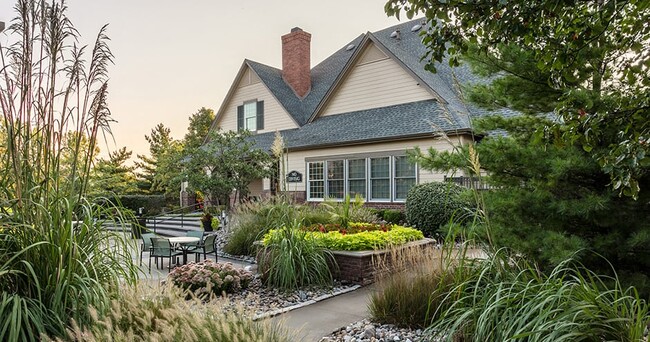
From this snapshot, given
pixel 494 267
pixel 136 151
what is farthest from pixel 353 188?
pixel 136 151

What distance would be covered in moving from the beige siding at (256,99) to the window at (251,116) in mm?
253

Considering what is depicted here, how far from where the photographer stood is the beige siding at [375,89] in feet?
53.8

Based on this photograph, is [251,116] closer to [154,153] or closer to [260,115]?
[260,115]

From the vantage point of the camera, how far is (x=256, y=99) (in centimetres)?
2219

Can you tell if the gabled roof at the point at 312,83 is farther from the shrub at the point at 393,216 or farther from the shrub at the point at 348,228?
the shrub at the point at 348,228

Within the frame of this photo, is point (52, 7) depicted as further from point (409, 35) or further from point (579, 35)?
point (409, 35)

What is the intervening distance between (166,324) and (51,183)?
166 cm

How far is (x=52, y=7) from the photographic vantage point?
3.17 m

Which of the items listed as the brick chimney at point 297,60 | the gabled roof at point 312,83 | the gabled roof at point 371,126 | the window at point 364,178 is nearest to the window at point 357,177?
the window at point 364,178

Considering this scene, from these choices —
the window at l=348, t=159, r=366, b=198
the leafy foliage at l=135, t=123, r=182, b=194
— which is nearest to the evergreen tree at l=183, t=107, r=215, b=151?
the leafy foliage at l=135, t=123, r=182, b=194

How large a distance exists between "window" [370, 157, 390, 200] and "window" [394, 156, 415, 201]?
0.40 m

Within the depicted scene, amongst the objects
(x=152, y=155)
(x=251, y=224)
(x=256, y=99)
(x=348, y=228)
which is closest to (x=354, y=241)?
(x=348, y=228)

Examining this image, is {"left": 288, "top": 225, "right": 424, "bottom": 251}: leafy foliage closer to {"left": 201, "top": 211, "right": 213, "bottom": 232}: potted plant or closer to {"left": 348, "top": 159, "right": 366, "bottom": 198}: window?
{"left": 201, "top": 211, "right": 213, "bottom": 232}: potted plant

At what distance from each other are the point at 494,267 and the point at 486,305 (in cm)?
51
